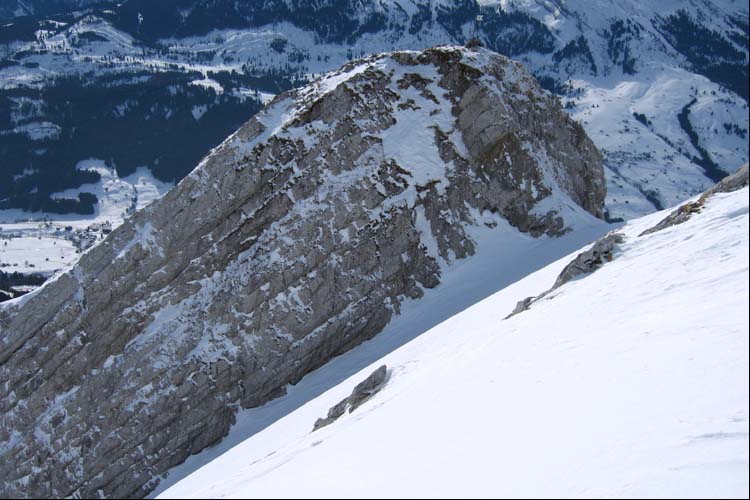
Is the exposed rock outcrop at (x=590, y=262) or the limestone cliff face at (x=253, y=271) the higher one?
the limestone cliff face at (x=253, y=271)

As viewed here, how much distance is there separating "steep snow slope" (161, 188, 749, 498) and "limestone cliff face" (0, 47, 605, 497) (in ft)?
74.1

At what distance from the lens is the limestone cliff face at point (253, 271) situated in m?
45.2

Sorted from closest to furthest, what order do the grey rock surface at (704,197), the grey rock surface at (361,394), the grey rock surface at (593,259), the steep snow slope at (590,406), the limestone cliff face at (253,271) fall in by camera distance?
the steep snow slope at (590,406), the grey rock surface at (704,197), the grey rock surface at (593,259), the grey rock surface at (361,394), the limestone cliff face at (253,271)

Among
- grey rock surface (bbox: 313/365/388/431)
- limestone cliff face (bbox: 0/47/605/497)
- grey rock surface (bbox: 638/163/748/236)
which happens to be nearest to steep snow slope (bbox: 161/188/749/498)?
grey rock surface (bbox: 638/163/748/236)

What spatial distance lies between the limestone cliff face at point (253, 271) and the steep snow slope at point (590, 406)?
74.1 feet

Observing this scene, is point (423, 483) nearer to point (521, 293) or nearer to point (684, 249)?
point (684, 249)

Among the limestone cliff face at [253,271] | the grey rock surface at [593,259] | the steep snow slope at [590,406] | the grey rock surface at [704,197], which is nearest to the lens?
the steep snow slope at [590,406]

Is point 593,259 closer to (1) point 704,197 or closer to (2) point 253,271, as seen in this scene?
(1) point 704,197

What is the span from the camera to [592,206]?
213 feet

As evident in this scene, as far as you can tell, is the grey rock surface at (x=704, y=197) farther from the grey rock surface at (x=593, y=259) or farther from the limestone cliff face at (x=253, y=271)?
the limestone cliff face at (x=253, y=271)

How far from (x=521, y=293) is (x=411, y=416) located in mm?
21543

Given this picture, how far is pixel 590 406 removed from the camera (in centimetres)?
1494

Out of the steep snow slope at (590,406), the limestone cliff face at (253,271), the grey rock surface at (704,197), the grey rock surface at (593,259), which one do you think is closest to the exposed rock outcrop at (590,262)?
the grey rock surface at (593,259)

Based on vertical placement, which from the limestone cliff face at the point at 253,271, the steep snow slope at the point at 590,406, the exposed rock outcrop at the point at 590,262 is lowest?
the steep snow slope at the point at 590,406
